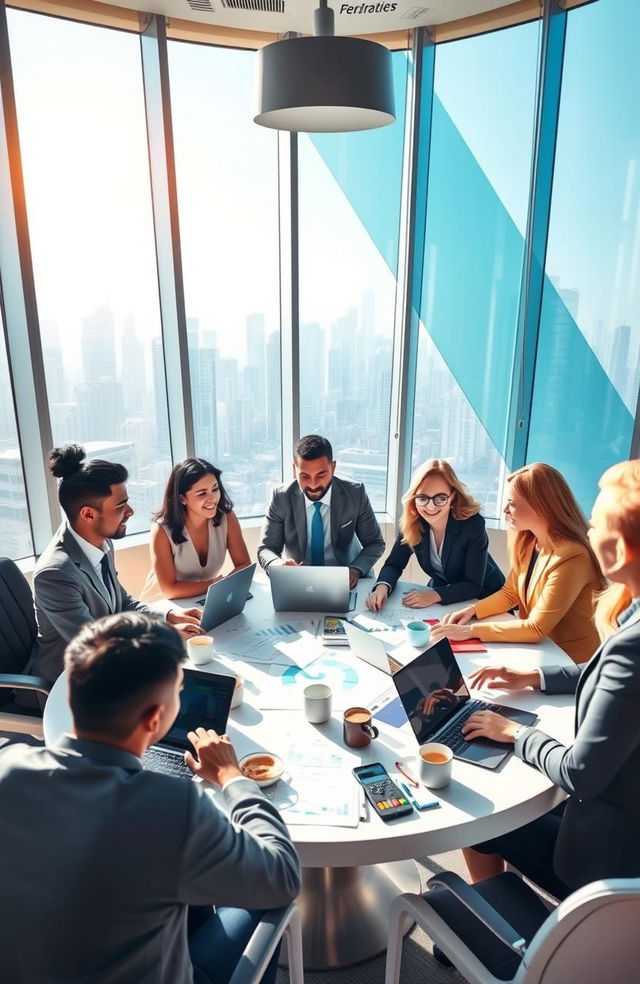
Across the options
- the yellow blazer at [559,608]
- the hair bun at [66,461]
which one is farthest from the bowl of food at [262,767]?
the hair bun at [66,461]

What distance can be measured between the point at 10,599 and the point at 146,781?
1.84 meters

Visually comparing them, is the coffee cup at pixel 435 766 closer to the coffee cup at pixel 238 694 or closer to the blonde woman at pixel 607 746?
the blonde woman at pixel 607 746

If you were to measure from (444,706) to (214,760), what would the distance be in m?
0.70

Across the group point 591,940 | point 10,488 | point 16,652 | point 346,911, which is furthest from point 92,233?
point 591,940

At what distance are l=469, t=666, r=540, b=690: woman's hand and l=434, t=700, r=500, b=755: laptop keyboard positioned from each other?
80mm

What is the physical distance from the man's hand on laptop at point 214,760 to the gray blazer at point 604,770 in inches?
30.8

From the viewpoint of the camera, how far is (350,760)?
68.1 inches

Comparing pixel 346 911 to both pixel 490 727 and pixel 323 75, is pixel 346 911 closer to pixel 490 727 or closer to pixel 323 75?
pixel 490 727

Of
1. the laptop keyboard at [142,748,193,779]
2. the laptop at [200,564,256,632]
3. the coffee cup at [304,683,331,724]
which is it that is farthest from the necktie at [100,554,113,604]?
the coffee cup at [304,683,331,724]

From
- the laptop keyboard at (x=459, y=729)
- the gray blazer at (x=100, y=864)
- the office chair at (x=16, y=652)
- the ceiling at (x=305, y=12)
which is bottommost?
the office chair at (x=16, y=652)

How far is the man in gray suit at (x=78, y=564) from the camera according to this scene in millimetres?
2379

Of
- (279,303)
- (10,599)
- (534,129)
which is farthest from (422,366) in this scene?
Result: (10,599)

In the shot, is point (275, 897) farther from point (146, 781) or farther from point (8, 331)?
point (8, 331)

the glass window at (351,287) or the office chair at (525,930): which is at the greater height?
the glass window at (351,287)
